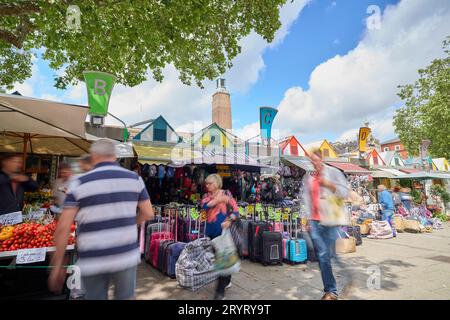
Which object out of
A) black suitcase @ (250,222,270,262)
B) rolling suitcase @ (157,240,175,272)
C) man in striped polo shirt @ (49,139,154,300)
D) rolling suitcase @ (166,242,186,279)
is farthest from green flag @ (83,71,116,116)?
man in striped polo shirt @ (49,139,154,300)

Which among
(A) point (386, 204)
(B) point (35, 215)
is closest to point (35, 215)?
(B) point (35, 215)

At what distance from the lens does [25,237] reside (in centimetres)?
345

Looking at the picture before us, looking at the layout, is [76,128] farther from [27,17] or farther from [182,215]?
[27,17]

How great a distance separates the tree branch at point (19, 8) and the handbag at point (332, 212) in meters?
7.92

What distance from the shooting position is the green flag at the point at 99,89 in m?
7.92

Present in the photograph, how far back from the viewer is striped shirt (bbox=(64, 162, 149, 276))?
79.8 inches

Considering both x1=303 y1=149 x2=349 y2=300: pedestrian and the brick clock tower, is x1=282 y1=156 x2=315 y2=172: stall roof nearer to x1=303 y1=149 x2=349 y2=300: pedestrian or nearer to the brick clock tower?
x1=303 y1=149 x2=349 y2=300: pedestrian

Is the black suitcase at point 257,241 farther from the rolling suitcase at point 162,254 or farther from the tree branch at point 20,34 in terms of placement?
the tree branch at point 20,34

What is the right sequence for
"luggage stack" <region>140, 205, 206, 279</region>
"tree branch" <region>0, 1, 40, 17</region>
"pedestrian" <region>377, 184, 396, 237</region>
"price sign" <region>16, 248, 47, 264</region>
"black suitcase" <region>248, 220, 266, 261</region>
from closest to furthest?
"price sign" <region>16, 248, 47, 264</region>, "luggage stack" <region>140, 205, 206, 279</region>, "black suitcase" <region>248, 220, 266, 261</region>, "tree branch" <region>0, 1, 40, 17</region>, "pedestrian" <region>377, 184, 396, 237</region>

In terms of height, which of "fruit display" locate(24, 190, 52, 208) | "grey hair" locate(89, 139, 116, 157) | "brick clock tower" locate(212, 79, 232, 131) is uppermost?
"brick clock tower" locate(212, 79, 232, 131)

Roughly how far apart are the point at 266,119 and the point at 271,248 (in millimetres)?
8533
